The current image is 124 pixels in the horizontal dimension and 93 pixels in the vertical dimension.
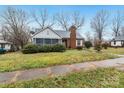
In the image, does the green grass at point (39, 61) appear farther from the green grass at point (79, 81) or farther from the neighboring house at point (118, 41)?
the neighboring house at point (118, 41)

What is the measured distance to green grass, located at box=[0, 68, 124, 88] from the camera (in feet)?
19.6

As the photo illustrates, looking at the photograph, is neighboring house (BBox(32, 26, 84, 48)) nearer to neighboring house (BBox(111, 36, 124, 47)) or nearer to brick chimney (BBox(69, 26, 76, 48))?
brick chimney (BBox(69, 26, 76, 48))

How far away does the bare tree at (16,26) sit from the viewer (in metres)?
31.7

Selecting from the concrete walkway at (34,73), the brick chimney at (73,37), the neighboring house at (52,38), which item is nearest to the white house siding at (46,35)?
the neighboring house at (52,38)

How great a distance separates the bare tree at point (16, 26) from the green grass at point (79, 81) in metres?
25.5

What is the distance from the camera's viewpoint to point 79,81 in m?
6.41

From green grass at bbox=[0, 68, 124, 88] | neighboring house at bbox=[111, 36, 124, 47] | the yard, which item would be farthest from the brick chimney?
green grass at bbox=[0, 68, 124, 88]

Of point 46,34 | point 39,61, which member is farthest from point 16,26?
point 39,61

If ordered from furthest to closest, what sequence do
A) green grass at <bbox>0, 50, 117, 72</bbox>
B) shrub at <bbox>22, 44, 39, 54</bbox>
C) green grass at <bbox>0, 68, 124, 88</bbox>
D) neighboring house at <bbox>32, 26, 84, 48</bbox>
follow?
neighboring house at <bbox>32, 26, 84, 48</bbox>
shrub at <bbox>22, 44, 39, 54</bbox>
green grass at <bbox>0, 50, 117, 72</bbox>
green grass at <bbox>0, 68, 124, 88</bbox>

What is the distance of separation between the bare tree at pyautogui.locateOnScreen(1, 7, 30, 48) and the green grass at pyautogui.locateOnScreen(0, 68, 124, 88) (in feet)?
83.6

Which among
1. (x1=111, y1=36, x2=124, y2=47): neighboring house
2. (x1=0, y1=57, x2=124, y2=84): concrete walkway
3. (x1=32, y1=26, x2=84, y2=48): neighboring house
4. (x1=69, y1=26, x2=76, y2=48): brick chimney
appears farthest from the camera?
(x1=111, y1=36, x2=124, y2=47): neighboring house
